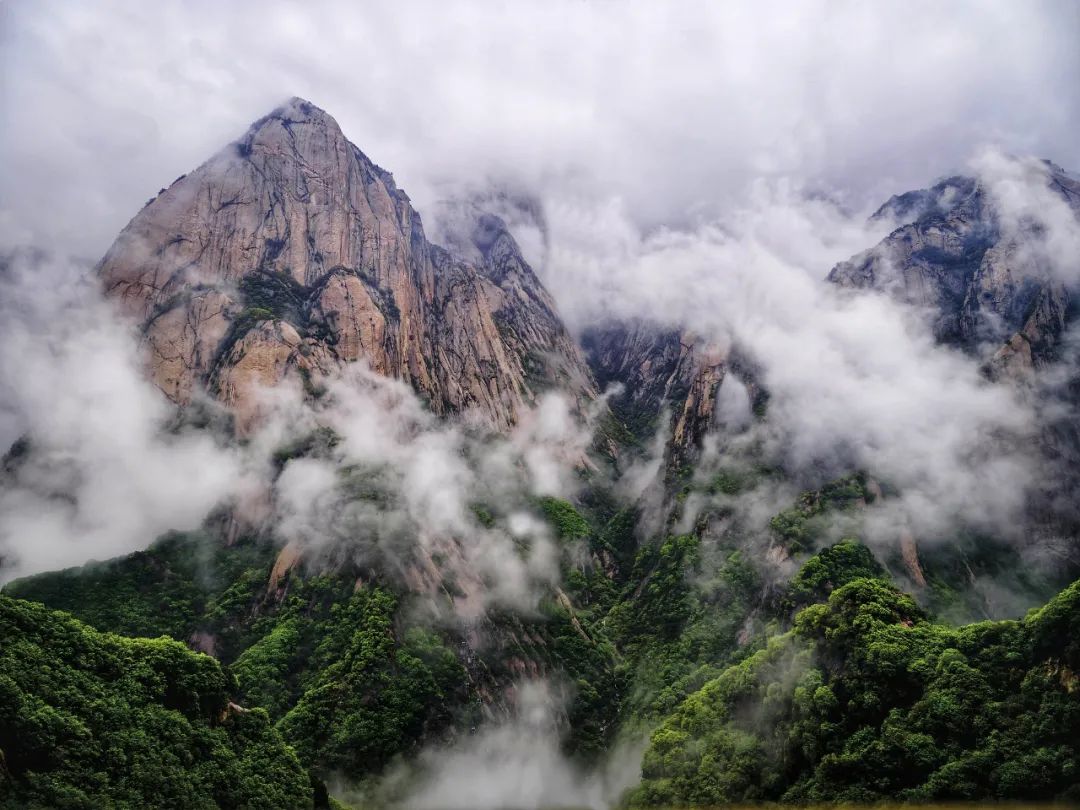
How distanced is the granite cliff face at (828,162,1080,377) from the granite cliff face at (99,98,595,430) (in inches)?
4222

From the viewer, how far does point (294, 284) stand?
479 feet

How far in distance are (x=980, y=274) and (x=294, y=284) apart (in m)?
161

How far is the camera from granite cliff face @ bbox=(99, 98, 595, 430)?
125 meters

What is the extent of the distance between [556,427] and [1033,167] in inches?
5663

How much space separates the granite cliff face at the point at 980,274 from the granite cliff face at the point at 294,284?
4222 inches

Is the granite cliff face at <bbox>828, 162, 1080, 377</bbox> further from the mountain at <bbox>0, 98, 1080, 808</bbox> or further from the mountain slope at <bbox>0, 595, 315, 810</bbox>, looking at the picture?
the mountain slope at <bbox>0, 595, 315, 810</bbox>

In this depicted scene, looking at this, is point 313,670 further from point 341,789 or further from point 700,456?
point 700,456

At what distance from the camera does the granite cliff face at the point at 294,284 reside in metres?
125

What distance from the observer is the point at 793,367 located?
525ft

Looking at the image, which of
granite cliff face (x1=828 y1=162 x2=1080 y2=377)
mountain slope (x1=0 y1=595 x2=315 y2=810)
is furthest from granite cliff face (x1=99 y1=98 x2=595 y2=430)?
granite cliff face (x1=828 y1=162 x2=1080 y2=377)

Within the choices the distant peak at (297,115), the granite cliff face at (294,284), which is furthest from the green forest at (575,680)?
the distant peak at (297,115)

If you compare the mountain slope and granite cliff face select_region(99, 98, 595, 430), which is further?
granite cliff face select_region(99, 98, 595, 430)

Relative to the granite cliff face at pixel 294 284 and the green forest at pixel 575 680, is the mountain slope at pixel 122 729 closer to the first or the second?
the green forest at pixel 575 680

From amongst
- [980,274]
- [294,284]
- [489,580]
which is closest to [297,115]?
[294,284]
